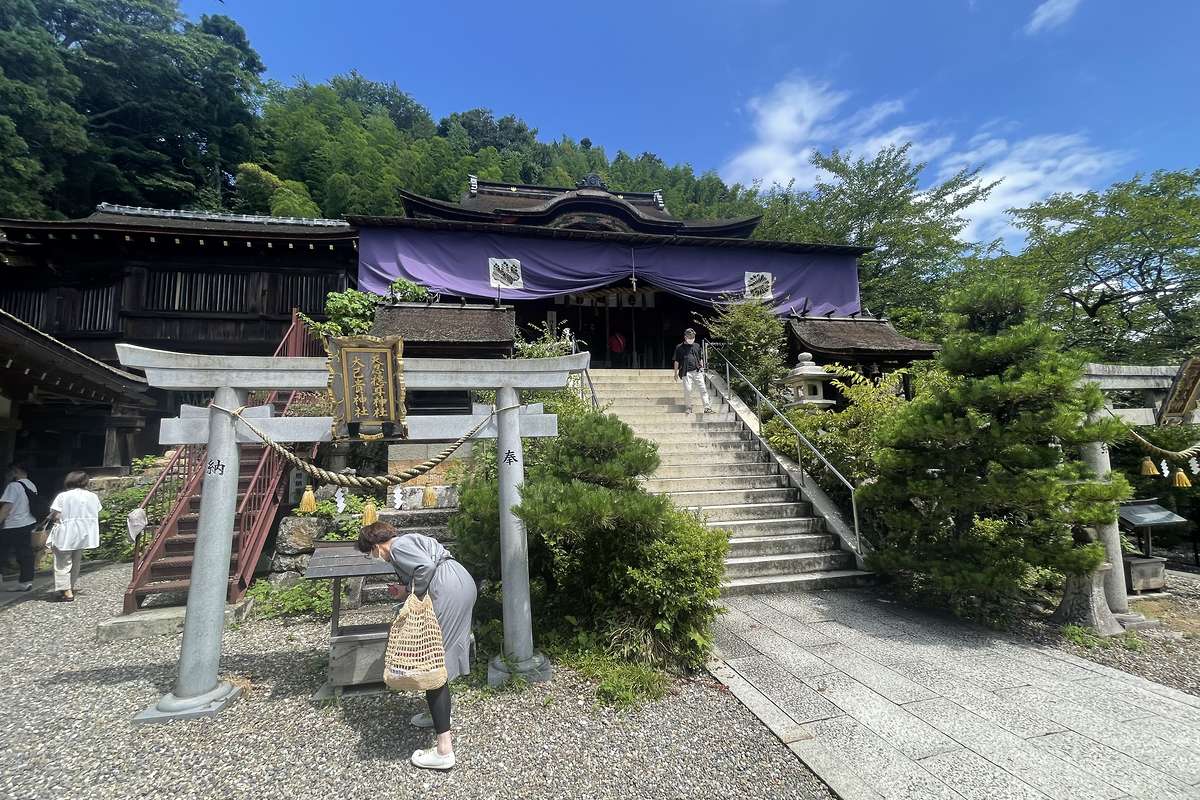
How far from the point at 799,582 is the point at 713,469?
2.41 metres

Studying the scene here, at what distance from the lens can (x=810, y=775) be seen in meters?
2.81

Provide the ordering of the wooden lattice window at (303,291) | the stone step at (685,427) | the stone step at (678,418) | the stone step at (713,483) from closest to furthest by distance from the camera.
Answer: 1. the stone step at (713,483)
2. the stone step at (685,427)
3. the stone step at (678,418)
4. the wooden lattice window at (303,291)

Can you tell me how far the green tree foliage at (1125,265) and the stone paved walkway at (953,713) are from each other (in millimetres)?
13030

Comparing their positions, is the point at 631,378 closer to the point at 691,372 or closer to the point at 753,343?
the point at 691,372

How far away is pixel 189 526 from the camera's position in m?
6.12

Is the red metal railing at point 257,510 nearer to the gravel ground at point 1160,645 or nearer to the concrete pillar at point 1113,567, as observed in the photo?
the gravel ground at point 1160,645

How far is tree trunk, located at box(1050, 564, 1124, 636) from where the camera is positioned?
467 cm

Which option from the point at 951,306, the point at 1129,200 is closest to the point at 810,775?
the point at 951,306

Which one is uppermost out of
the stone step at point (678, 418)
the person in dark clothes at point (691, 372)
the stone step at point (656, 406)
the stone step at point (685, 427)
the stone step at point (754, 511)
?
the person in dark clothes at point (691, 372)

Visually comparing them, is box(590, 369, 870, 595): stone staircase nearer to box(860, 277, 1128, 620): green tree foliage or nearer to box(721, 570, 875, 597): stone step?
box(721, 570, 875, 597): stone step

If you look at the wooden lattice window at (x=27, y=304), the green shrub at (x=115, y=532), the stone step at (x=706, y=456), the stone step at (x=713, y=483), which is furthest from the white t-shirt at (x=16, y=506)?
the stone step at (x=706, y=456)

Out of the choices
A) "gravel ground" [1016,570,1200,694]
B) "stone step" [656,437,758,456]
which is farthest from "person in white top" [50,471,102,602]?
"gravel ground" [1016,570,1200,694]

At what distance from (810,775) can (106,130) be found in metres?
33.2

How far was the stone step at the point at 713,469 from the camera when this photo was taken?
7664mm
